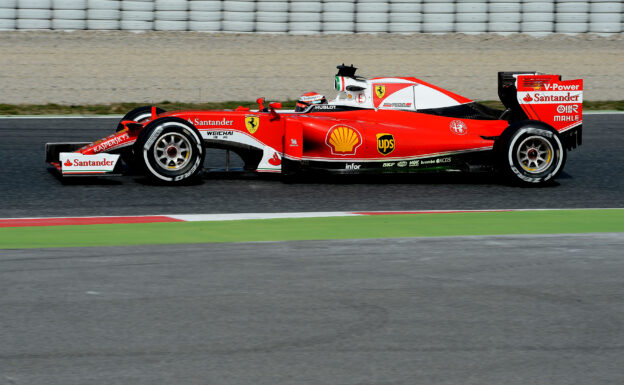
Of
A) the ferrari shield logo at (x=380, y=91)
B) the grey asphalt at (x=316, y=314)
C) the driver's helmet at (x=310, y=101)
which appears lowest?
the grey asphalt at (x=316, y=314)

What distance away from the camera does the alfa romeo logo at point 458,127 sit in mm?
9156

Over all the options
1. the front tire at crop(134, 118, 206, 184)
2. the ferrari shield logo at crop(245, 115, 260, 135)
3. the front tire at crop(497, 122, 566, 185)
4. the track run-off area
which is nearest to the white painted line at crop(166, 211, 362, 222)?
the track run-off area

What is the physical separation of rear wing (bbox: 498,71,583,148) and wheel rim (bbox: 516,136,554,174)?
40 centimetres

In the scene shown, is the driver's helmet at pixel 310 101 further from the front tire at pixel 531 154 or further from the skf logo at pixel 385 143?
the front tire at pixel 531 154

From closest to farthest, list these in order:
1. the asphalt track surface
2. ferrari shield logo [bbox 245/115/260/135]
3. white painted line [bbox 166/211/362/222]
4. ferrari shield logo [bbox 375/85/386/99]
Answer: white painted line [bbox 166/211/362/222], the asphalt track surface, ferrari shield logo [bbox 245/115/260/135], ferrari shield logo [bbox 375/85/386/99]

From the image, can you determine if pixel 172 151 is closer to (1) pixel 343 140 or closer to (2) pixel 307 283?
(1) pixel 343 140

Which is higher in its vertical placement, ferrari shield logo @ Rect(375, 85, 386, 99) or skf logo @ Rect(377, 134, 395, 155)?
ferrari shield logo @ Rect(375, 85, 386, 99)

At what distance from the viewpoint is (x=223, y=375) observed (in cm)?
396

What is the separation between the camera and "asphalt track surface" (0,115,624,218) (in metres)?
7.97

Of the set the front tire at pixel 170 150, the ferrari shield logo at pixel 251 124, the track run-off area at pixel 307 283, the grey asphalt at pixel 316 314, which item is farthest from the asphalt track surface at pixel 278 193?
the grey asphalt at pixel 316 314

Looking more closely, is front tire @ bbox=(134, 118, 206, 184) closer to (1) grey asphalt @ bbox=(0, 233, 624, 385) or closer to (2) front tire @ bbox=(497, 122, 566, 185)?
(1) grey asphalt @ bbox=(0, 233, 624, 385)

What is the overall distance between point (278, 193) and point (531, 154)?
2.39 m

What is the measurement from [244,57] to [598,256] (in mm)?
14321

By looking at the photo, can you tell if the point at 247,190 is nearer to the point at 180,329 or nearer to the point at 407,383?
the point at 180,329
